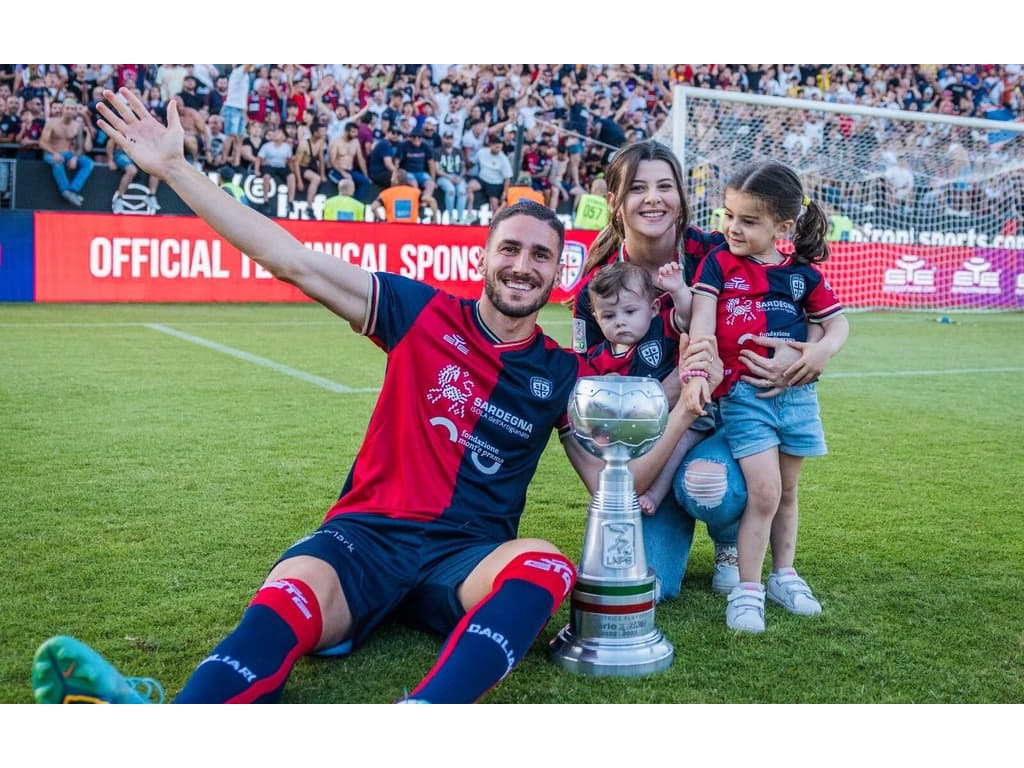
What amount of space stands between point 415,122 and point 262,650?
50.8 feet

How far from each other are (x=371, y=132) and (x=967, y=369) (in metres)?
10.1

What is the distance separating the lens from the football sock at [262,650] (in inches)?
87.9

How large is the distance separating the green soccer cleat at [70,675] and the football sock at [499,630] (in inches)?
24.6

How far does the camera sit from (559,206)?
17.7 metres

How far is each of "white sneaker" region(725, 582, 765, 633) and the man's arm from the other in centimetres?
151

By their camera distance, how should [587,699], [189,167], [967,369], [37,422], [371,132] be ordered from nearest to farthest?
[587,699] → [189,167] → [37,422] → [967,369] → [371,132]

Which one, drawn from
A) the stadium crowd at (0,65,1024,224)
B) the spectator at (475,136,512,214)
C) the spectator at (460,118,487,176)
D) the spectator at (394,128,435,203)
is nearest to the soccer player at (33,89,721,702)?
the stadium crowd at (0,65,1024,224)

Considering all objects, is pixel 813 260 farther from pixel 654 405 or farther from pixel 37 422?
pixel 37 422

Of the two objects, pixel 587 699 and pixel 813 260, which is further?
pixel 813 260

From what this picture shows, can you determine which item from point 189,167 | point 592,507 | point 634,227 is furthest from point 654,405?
point 189,167

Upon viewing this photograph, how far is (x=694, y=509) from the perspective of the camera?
338 centimetres

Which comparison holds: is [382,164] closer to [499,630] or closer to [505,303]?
[505,303]

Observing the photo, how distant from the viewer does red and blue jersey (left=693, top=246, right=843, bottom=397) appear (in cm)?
332

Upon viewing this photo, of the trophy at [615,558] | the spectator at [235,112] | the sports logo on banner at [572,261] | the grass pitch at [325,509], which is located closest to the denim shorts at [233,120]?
the spectator at [235,112]
